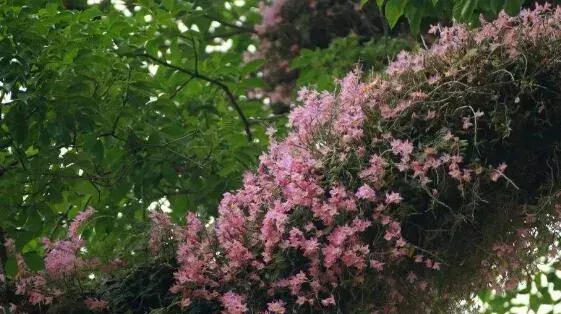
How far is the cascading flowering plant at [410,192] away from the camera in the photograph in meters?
2.69

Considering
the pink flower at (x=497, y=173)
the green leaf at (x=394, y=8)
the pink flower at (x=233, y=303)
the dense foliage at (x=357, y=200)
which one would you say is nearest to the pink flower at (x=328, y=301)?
the dense foliage at (x=357, y=200)

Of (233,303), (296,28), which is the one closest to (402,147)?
(233,303)

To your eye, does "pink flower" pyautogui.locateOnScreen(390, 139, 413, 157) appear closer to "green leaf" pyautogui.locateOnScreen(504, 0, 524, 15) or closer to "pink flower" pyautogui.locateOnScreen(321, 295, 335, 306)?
"pink flower" pyautogui.locateOnScreen(321, 295, 335, 306)

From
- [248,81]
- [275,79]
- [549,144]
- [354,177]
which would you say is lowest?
[275,79]

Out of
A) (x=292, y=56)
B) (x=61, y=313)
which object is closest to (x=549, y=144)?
(x=61, y=313)

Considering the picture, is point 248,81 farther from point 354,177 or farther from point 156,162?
point 354,177

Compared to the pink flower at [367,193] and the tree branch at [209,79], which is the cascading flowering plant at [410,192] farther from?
the tree branch at [209,79]

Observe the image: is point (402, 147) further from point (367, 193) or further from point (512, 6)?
point (512, 6)

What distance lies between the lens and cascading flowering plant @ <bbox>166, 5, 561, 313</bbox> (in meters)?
2.69

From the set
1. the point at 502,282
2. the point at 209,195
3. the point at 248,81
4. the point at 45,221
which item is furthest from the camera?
the point at 248,81

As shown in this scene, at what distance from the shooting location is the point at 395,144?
271 cm

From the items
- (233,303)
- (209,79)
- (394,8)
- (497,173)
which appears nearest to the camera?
(497,173)

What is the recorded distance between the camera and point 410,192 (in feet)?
8.93

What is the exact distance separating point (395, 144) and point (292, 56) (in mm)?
4610
